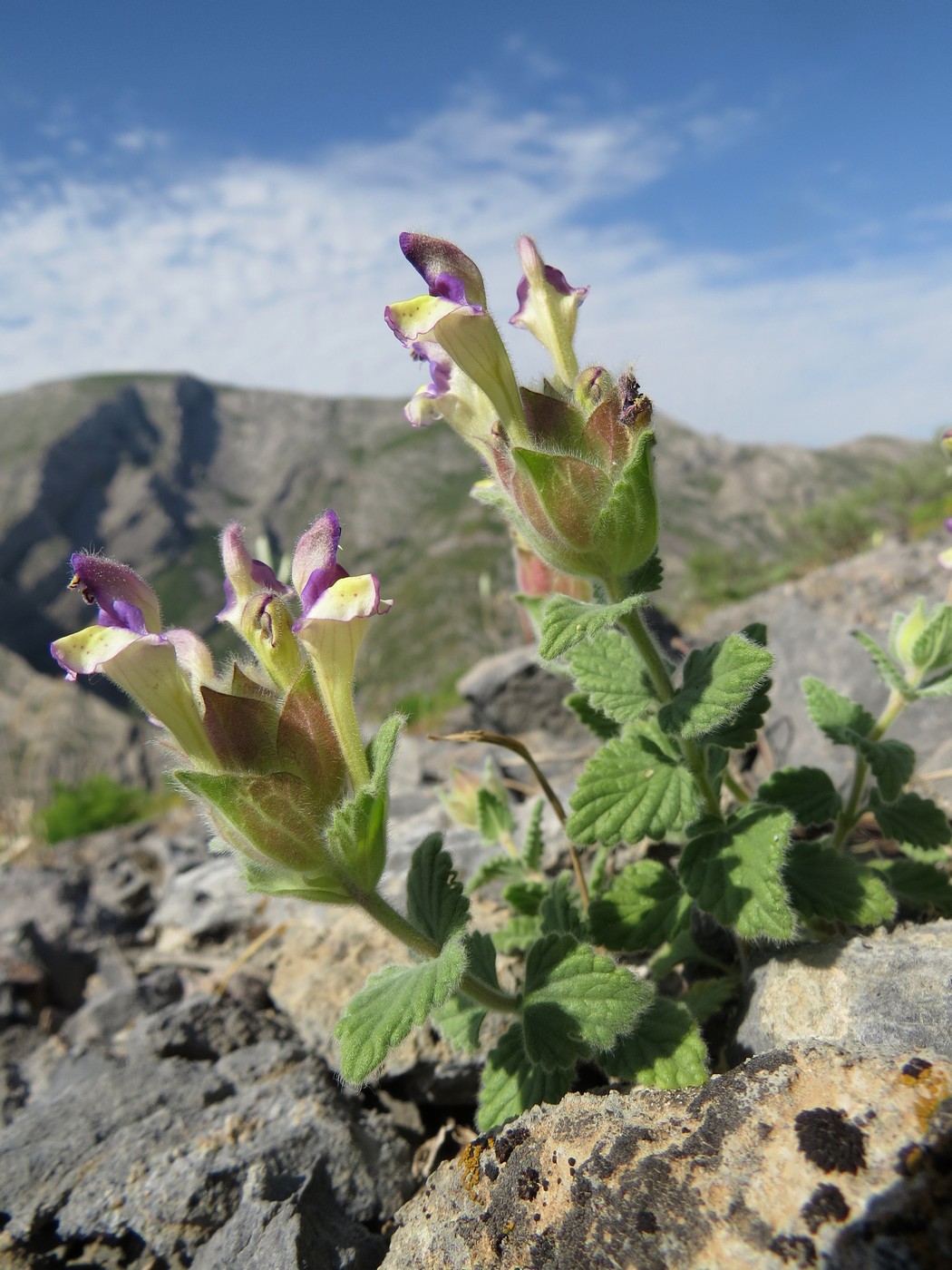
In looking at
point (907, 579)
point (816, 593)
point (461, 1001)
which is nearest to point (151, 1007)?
point (461, 1001)

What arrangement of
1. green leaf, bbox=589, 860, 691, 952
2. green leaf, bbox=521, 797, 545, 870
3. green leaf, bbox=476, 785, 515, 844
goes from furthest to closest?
1. green leaf, bbox=476, 785, 515, 844
2. green leaf, bbox=521, 797, 545, 870
3. green leaf, bbox=589, 860, 691, 952

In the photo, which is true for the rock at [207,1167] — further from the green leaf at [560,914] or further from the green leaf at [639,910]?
the green leaf at [639,910]

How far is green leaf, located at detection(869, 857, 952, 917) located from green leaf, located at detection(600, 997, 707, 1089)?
77 centimetres

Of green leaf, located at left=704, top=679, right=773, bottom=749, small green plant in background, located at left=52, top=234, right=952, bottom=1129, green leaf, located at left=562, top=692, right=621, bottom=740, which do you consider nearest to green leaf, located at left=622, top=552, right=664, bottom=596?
small green plant in background, located at left=52, top=234, right=952, bottom=1129

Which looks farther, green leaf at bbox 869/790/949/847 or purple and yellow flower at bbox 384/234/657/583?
green leaf at bbox 869/790/949/847

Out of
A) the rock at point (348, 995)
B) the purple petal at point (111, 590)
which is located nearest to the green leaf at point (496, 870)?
the rock at point (348, 995)

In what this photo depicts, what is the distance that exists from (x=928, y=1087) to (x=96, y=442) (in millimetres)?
187651

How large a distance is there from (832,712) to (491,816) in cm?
117

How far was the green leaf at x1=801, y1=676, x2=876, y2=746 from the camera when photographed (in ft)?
7.86

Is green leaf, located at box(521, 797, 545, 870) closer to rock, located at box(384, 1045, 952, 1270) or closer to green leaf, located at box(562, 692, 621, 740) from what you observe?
green leaf, located at box(562, 692, 621, 740)

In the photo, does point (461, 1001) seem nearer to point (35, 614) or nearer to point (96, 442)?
point (35, 614)

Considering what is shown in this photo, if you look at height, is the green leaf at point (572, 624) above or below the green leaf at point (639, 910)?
above

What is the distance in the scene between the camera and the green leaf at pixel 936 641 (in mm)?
2254

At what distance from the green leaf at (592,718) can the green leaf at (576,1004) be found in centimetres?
73
